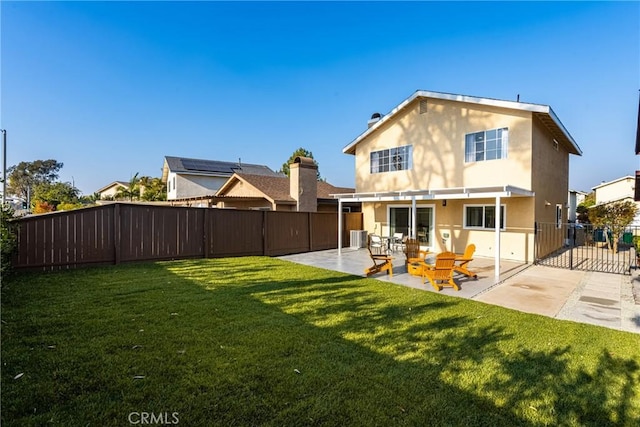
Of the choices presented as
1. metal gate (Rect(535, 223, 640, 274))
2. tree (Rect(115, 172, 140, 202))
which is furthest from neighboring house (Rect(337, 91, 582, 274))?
tree (Rect(115, 172, 140, 202))

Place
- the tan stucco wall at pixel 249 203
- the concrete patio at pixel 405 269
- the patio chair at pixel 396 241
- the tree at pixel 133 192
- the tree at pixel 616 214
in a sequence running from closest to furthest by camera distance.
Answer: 1. the concrete patio at pixel 405 269
2. the patio chair at pixel 396 241
3. the tree at pixel 616 214
4. the tan stucco wall at pixel 249 203
5. the tree at pixel 133 192

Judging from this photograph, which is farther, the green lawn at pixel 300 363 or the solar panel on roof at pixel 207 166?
the solar panel on roof at pixel 207 166

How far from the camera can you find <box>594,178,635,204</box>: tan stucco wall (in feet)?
104

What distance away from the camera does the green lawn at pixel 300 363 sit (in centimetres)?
286

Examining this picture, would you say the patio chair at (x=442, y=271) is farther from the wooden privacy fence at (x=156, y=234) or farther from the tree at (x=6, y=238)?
the tree at (x=6, y=238)

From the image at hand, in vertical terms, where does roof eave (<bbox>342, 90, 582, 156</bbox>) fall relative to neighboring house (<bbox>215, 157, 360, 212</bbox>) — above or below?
above

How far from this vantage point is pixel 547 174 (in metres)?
14.5

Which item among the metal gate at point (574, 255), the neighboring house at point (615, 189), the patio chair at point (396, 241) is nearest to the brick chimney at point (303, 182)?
the patio chair at point (396, 241)

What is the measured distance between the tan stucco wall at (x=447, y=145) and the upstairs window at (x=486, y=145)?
0.19 meters

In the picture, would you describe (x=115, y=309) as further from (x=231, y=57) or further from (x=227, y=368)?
(x=231, y=57)

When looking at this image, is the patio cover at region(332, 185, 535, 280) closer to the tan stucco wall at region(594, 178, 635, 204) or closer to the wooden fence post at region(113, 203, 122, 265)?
the wooden fence post at region(113, 203, 122, 265)

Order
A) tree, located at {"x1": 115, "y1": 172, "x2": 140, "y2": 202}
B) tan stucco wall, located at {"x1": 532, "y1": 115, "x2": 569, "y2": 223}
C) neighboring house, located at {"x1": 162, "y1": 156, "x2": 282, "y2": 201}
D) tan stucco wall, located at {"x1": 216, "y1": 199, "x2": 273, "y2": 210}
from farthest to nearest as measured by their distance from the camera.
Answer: tree, located at {"x1": 115, "y1": 172, "x2": 140, "y2": 202}
neighboring house, located at {"x1": 162, "y1": 156, "x2": 282, "y2": 201}
tan stucco wall, located at {"x1": 216, "y1": 199, "x2": 273, "y2": 210}
tan stucco wall, located at {"x1": 532, "y1": 115, "x2": 569, "y2": 223}

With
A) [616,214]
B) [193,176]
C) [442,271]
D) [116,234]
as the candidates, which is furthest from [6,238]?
[193,176]

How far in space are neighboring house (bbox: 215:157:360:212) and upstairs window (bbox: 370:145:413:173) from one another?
3.25 metres
